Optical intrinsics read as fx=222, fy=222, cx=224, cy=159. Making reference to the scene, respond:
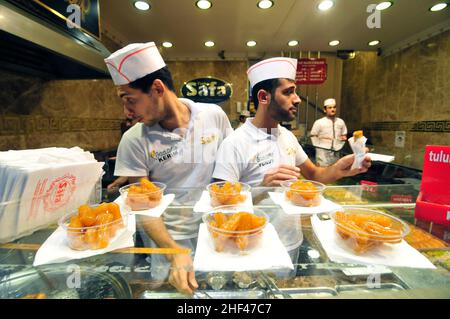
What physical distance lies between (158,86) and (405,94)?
659cm

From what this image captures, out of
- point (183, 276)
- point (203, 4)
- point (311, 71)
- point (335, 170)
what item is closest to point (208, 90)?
point (311, 71)

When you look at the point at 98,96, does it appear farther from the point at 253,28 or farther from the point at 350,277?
the point at 350,277

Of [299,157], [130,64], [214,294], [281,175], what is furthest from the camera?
[299,157]

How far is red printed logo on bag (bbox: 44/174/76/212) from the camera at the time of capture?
0.86m

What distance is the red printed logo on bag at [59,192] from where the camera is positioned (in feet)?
2.81

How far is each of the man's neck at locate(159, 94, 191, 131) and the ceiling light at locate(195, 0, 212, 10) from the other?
8.87 ft

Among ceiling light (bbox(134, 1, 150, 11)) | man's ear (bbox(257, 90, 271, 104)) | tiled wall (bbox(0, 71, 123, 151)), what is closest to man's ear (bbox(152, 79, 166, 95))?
man's ear (bbox(257, 90, 271, 104))

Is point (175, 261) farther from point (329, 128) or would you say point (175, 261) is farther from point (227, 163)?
point (329, 128)

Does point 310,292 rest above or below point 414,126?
below

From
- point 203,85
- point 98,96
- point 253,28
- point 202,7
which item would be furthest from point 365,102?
point 98,96

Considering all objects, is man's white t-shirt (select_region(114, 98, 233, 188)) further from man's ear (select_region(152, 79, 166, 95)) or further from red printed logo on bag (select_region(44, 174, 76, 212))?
red printed logo on bag (select_region(44, 174, 76, 212))

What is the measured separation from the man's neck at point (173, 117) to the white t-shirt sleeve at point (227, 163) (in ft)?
1.21

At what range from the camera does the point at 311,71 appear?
625cm

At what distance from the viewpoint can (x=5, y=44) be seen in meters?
1.72
